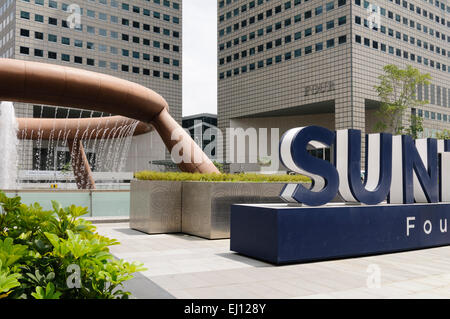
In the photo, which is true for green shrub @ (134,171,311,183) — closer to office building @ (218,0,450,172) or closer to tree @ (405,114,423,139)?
office building @ (218,0,450,172)

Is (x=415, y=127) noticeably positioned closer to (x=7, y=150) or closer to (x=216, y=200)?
(x=7, y=150)

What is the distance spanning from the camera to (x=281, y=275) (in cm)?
721

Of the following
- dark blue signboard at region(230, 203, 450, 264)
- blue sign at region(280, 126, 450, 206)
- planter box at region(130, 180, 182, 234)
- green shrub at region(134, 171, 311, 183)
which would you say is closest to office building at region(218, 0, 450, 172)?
green shrub at region(134, 171, 311, 183)

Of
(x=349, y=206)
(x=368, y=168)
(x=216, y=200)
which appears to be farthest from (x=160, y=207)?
(x=368, y=168)

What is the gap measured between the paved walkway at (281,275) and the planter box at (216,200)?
57.5 inches

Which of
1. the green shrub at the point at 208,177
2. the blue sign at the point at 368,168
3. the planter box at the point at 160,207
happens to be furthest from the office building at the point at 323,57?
the planter box at the point at 160,207

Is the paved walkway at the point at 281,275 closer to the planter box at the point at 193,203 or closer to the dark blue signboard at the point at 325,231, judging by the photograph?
the dark blue signboard at the point at 325,231

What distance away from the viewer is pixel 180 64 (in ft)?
222

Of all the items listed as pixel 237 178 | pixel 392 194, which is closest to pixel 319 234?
pixel 392 194

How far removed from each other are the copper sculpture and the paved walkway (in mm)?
5738

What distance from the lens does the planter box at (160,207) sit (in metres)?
12.7

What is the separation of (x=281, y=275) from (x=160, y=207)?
6.39 m

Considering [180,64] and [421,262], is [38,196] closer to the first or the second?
[421,262]
